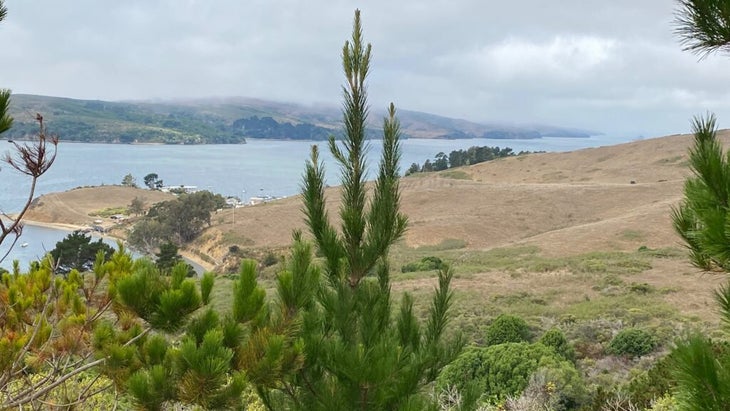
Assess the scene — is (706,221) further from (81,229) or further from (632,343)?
(81,229)

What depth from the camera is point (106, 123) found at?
169000 mm

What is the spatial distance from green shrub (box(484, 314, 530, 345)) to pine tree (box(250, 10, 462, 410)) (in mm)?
8501

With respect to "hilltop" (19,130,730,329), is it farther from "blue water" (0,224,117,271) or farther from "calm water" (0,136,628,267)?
"calm water" (0,136,628,267)

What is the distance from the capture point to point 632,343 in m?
10.8

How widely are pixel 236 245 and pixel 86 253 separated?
1574 centimetres

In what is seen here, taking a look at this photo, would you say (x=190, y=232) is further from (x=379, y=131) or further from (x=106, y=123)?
(x=106, y=123)

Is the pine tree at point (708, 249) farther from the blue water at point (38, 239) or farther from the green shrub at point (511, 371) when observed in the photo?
the blue water at point (38, 239)

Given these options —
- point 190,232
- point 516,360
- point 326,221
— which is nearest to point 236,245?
point 190,232

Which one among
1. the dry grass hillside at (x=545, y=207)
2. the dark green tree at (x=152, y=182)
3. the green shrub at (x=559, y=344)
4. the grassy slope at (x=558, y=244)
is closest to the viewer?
the green shrub at (x=559, y=344)

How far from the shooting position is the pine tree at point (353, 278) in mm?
3357

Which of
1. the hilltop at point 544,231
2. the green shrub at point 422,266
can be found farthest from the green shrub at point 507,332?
the green shrub at point 422,266

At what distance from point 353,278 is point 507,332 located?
29.8 feet

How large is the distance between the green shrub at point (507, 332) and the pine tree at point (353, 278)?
27.9 ft

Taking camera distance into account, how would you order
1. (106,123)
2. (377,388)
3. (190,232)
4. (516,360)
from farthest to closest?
1. (106,123)
2. (190,232)
3. (516,360)
4. (377,388)
